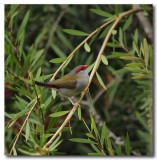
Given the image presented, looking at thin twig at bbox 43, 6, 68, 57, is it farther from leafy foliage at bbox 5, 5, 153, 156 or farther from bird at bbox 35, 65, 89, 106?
bird at bbox 35, 65, 89, 106

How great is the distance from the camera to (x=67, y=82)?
3.31 ft

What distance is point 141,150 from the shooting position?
137 centimetres

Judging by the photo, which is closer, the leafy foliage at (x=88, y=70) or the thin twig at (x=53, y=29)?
the leafy foliage at (x=88, y=70)

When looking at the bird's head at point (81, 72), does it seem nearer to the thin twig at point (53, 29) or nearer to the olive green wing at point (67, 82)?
the olive green wing at point (67, 82)

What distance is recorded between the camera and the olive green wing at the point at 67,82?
0.98 metres

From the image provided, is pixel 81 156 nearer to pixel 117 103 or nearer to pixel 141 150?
pixel 141 150

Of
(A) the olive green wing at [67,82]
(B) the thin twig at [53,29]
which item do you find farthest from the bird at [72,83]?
(B) the thin twig at [53,29]

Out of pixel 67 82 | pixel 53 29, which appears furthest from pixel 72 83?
pixel 53 29

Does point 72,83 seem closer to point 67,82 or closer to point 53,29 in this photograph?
point 67,82

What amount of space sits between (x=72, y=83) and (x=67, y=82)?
2cm

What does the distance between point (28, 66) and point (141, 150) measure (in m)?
0.73

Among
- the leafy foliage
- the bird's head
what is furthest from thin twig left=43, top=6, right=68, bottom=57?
the bird's head

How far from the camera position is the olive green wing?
3.22 feet
